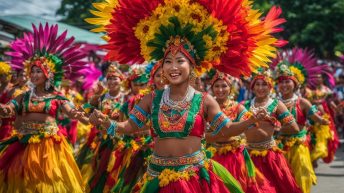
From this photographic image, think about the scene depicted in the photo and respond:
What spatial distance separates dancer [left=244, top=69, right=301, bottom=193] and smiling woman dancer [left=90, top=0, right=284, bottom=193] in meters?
2.62

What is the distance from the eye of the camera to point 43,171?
25.3 feet

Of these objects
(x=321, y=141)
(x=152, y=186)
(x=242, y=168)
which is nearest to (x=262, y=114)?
(x=152, y=186)

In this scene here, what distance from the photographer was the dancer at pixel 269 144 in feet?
26.2

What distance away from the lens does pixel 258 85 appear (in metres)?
8.50

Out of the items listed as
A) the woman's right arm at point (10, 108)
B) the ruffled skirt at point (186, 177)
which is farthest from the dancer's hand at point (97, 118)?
the woman's right arm at point (10, 108)

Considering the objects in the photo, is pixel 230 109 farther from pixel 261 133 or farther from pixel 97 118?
pixel 97 118

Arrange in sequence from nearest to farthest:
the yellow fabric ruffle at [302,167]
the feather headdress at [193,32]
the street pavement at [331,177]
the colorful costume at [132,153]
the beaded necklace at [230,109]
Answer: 1. the feather headdress at [193,32]
2. the colorful costume at [132,153]
3. the beaded necklace at [230,109]
4. the yellow fabric ruffle at [302,167]
5. the street pavement at [331,177]

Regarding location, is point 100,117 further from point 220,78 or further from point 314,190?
point 314,190

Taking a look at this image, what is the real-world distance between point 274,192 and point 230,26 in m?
2.96

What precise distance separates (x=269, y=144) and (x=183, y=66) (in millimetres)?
3287

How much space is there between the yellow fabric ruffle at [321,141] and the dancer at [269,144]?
4473 millimetres

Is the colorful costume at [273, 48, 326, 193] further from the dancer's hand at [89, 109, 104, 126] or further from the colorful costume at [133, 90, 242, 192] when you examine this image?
the dancer's hand at [89, 109, 104, 126]

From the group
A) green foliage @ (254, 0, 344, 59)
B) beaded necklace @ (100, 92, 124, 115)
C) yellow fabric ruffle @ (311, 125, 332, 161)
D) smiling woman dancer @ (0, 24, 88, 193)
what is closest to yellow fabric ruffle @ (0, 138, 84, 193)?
smiling woman dancer @ (0, 24, 88, 193)

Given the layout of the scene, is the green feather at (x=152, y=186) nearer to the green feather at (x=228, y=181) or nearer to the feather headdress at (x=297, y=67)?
the green feather at (x=228, y=181)
